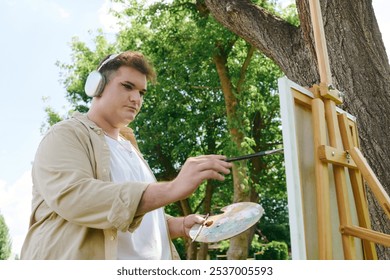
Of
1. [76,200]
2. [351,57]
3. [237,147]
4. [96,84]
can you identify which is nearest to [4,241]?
[237,147]

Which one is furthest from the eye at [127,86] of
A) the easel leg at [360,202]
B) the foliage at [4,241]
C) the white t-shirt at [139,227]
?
the foliage at [4,241]

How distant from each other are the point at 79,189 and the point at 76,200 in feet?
0.12

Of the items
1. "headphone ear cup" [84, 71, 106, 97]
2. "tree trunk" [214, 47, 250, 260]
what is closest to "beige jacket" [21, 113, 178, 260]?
"headphone ear cup" [84, 71, 106, 97]

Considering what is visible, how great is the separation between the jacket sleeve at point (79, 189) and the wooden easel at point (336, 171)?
69cm

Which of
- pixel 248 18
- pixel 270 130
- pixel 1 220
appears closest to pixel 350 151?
pixel 248 18

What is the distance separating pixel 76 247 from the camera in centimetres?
164

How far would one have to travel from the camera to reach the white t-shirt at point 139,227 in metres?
1.79

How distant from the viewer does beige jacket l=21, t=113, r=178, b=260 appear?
1.57m

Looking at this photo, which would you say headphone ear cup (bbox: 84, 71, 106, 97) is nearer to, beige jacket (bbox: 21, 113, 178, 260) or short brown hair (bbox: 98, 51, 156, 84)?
short brown hair (bbox: 98, 51, 156, 84)

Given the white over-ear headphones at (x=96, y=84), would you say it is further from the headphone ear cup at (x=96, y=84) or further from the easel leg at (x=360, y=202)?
Result: the easel leg at (x=360, y=202)

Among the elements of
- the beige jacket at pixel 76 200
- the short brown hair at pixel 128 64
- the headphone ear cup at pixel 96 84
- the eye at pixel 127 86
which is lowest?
the beige jacket at pixel 76 200

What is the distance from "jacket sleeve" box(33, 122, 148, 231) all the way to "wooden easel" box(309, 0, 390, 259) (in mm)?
690

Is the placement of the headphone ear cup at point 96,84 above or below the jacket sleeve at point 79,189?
above

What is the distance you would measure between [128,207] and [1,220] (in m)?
25.1
